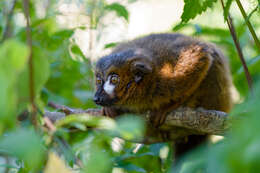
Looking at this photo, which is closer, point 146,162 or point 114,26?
point 146,162

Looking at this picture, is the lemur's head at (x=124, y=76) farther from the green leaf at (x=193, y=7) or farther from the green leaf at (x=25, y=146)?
the green leaf at (x=25, y=146)

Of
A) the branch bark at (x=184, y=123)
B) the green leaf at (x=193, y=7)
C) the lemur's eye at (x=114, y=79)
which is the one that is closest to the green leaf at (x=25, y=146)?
the green leaf at (x=193, y=7)

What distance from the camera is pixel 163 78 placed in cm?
359

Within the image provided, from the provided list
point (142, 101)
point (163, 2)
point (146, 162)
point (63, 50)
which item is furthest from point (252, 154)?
point (163, 2)

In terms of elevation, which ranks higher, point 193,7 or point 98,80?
point 193,7

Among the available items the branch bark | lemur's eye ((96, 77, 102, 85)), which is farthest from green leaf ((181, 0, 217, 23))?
lemur's eye ((96, 77, 102, 85))

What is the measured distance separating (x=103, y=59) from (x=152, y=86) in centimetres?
59

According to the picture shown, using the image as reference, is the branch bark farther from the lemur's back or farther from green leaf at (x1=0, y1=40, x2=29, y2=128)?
green leaf at (x1=0, y1=40, x2=29, y2=128)

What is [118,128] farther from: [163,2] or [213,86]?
[163,2]

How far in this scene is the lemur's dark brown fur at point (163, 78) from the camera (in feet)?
11.5

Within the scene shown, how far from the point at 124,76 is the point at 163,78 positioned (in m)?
0.41

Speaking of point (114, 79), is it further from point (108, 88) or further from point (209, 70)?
point (209, 70)

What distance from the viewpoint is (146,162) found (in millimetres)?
3266

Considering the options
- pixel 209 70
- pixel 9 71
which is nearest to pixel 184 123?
pixel 209 70
